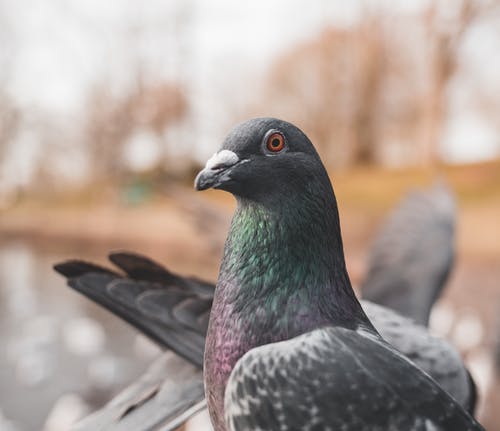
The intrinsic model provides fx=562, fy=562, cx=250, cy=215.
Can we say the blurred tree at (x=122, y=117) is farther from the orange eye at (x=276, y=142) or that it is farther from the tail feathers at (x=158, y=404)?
the orange eye at (x=276, y=142)

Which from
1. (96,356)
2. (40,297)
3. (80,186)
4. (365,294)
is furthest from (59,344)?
(365,294)

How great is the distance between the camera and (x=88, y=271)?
4.61 ft

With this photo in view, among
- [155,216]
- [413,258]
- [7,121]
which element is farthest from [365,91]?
[413,258]

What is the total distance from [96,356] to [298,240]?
6.54 meters

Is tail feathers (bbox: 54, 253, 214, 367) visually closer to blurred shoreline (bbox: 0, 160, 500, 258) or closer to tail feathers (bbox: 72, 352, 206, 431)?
tail feathers (bbox: 72, 352, 206, 431)

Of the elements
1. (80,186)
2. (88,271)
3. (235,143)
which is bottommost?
(80,186)

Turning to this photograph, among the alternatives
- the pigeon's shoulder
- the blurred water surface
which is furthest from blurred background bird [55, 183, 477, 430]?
the blurred water surface

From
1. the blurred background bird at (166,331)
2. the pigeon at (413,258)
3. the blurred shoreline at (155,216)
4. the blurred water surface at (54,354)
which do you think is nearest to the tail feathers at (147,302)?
the blurred background bird at (166,331)

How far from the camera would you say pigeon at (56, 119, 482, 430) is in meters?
0.86

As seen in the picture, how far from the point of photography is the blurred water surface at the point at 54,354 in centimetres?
547

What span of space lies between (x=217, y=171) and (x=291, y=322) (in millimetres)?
283

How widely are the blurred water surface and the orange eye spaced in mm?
3507

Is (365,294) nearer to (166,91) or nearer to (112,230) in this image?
(112,230)

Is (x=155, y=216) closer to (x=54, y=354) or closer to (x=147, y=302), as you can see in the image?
(x=54, y=354)
